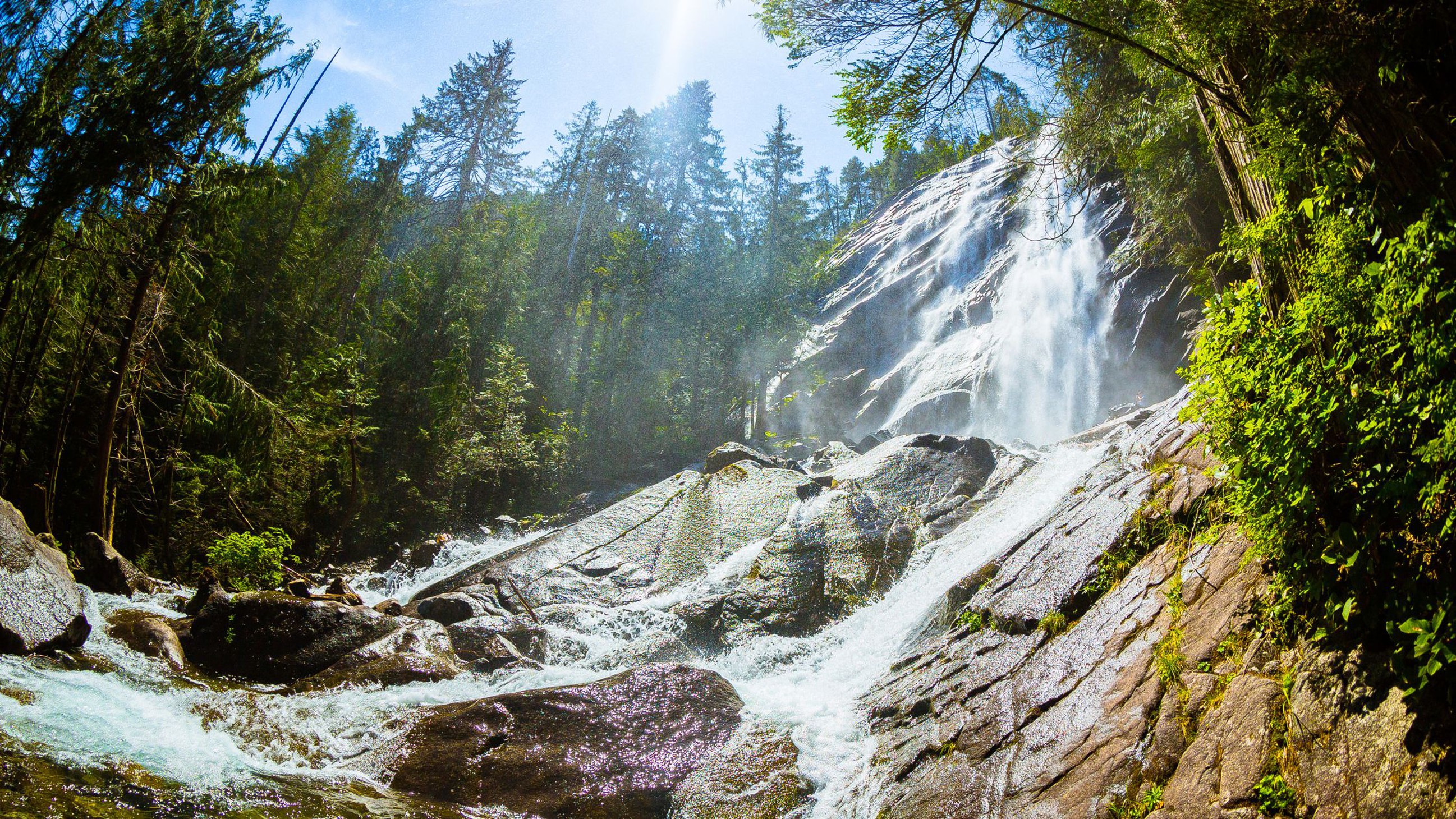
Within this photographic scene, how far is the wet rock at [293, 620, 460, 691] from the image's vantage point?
8062 millimetres

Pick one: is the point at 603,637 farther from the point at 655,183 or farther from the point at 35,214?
the point at 655,183

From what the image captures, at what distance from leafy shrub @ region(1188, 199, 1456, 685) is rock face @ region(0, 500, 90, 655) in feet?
33.4

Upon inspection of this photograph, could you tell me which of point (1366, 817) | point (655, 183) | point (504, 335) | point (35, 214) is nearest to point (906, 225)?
point (655, 183)

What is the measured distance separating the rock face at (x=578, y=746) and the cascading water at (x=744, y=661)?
0.41 m

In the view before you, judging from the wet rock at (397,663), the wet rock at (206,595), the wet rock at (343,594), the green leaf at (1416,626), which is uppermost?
the wet rock at (206,595)

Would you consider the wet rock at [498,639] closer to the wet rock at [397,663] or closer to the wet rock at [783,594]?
the wet rock at [397,663]

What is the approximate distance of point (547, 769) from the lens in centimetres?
624

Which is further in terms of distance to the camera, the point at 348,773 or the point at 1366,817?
the point at 348,773

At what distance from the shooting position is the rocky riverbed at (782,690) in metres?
3.83

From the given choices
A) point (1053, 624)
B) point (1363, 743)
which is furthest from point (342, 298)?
point (1363, 743)

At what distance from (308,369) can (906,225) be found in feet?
105

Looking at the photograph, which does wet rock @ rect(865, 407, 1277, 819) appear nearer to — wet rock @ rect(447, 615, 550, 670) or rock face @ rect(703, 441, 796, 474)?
wet rock @ rect(447, 615, 550, 670)

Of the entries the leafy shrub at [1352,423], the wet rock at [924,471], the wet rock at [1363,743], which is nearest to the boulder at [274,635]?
the wet rock at [924,471]

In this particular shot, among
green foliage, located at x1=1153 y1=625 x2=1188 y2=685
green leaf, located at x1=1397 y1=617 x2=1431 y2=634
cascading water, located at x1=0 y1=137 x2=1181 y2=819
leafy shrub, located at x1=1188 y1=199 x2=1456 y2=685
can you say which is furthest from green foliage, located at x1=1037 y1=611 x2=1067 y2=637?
green leaf, located at x1=1397 y1=617 x2=1431 y2=634
